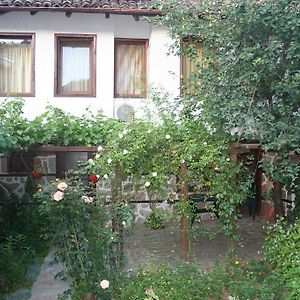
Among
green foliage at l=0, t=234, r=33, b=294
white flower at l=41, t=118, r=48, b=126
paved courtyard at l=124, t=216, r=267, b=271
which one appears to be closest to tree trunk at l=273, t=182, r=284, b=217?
paved courtyard at l=124, t=216, r=267, b=271

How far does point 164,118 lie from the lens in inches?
309

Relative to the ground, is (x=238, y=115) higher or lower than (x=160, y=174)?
higher

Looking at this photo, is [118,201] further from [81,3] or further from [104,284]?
[81,3]

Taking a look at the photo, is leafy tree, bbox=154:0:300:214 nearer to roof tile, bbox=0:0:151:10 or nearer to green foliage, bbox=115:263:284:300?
green foliage, bbox=115:263:284:300

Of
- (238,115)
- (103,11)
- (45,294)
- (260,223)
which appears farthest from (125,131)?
(260,223)

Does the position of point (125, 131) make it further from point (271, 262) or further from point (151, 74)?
point (151, 74)

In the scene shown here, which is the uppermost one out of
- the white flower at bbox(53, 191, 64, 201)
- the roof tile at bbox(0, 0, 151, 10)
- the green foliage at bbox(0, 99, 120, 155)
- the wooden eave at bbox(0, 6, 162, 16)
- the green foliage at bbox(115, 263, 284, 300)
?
the roof tile at bbox(0, 0, 151, 10)

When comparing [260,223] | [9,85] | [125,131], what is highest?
[9,85]

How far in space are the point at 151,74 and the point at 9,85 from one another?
334 cm

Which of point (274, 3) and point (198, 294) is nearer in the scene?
point (198, 294)

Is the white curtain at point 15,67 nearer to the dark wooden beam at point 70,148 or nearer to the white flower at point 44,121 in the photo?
the white flower at point 44,121

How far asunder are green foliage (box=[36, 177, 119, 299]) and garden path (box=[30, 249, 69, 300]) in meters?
0.62

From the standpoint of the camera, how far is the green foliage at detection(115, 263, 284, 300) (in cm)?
579

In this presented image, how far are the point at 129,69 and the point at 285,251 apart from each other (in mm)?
6501
